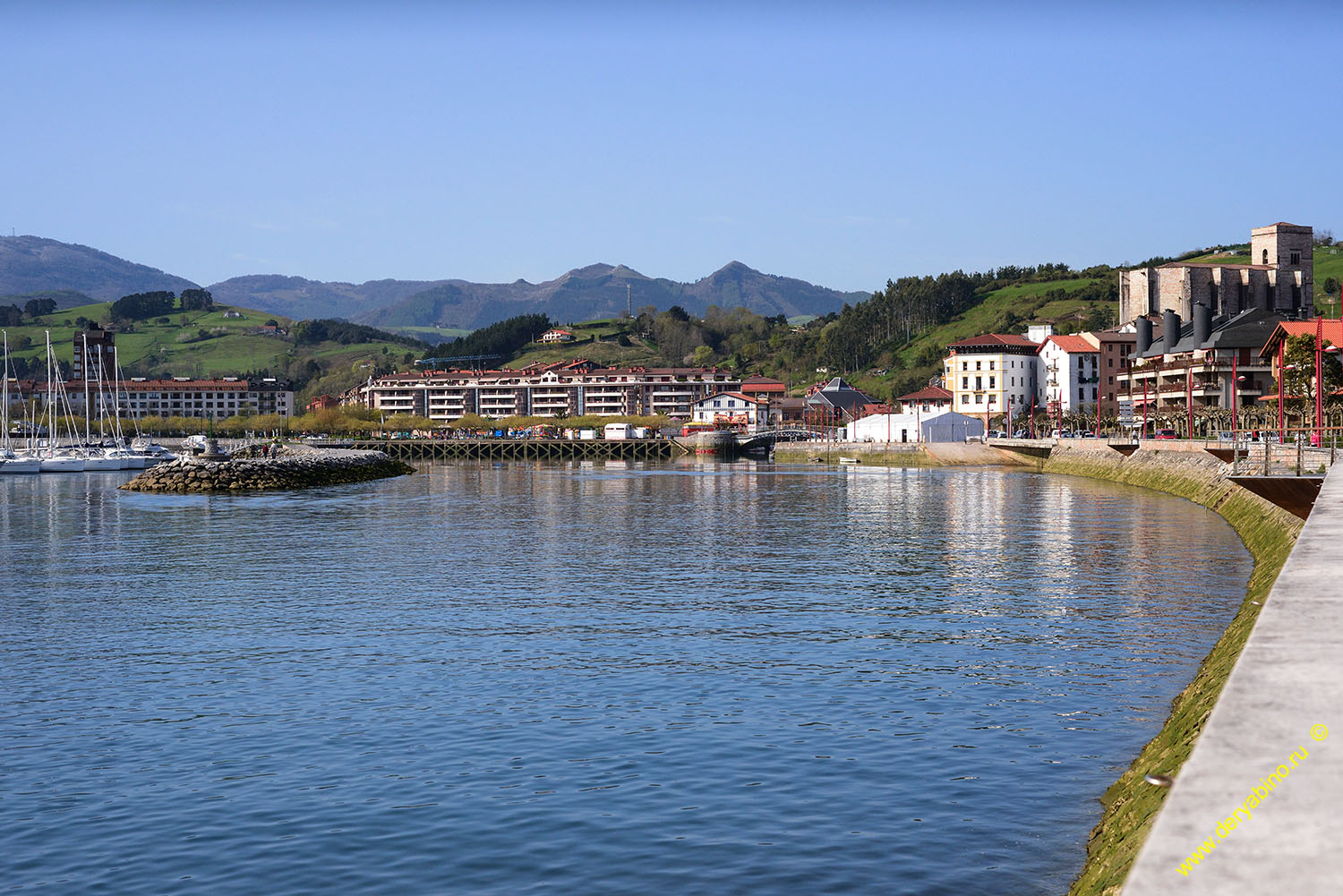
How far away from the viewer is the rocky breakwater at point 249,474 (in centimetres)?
10081

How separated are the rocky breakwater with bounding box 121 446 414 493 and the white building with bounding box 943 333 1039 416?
97.1 m

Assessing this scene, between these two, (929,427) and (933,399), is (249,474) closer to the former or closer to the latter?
(929,427)

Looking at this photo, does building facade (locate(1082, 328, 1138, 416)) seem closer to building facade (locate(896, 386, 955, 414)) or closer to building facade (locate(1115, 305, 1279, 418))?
building facade (locate(1115, 305, 1279, 418))

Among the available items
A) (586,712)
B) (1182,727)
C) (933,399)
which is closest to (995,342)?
(933,399)

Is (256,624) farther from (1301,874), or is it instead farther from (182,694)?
(1301,874)

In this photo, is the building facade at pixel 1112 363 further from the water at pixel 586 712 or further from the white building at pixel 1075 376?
the water at pixel 586 712

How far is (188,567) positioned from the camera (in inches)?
1791

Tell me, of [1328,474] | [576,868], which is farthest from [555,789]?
[1328,474]

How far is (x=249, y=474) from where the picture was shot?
104 m

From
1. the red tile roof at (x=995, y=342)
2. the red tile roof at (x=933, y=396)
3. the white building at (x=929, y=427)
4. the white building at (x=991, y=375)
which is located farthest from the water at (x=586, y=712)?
A: the red tile roof at (x=933, y=396)

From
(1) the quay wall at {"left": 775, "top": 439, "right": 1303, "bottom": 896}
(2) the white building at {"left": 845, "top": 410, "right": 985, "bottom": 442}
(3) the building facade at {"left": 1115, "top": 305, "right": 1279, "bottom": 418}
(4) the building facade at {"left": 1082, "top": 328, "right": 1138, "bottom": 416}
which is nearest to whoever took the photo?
(1) the quay wall at {"left": 775, "top": 439, "right": 1303, "bottom": 896}

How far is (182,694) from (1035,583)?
985 inches

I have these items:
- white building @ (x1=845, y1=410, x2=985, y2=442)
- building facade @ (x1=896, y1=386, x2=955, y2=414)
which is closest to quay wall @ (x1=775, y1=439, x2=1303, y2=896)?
white building @ (x1=845, y1=410, x2=985, y2=442)

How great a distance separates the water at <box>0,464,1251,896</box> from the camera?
14430 mm
